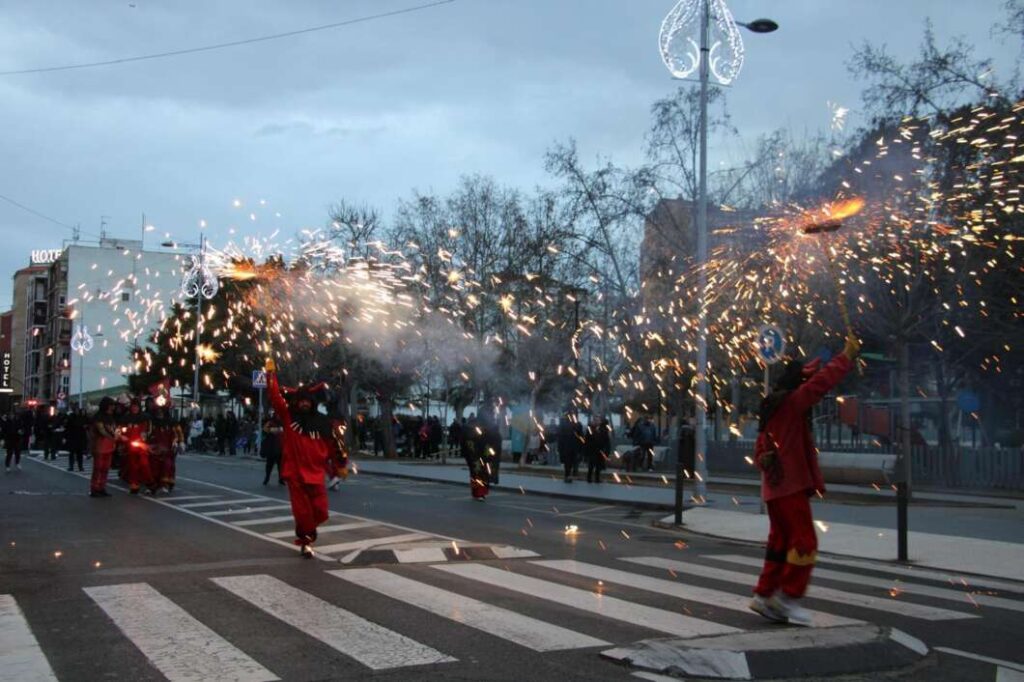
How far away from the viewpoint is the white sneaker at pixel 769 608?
25.8 ft

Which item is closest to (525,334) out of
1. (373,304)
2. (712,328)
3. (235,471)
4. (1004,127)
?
(712,328)

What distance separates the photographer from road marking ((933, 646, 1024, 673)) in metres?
6.86

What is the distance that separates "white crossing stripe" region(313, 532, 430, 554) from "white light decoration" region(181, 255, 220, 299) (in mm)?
14236

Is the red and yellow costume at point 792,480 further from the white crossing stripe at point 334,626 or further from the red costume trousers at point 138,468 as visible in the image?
the red costume trousers at point 138,468

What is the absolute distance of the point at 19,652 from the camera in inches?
270

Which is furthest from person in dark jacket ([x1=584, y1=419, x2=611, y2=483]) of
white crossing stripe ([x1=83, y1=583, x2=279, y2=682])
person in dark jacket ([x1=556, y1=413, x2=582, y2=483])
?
white crossing stripe ([x1=83, y1=583, x2=279, y2=682])

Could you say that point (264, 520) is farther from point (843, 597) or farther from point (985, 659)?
point (985, 659)

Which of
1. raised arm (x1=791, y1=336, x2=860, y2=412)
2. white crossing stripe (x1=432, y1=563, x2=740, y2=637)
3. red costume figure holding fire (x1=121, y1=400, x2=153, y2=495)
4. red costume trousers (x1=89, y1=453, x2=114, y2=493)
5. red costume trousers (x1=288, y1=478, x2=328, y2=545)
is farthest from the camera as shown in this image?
red costume figure holding fire (x1=121, y1=400, x2=153, y2=495)

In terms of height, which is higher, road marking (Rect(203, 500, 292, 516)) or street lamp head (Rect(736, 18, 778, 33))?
street lamp head (Rect(736, 18, 778, 33))

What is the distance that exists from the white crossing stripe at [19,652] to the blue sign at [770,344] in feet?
40.6

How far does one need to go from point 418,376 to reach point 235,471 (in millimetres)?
7669

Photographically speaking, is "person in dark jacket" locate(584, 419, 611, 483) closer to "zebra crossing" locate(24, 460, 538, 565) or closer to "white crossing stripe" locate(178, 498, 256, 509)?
"zebra crossing" locate(24, 460, 538, 565)

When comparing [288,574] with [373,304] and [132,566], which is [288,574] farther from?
[373,304]

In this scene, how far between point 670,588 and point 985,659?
3.02 m
